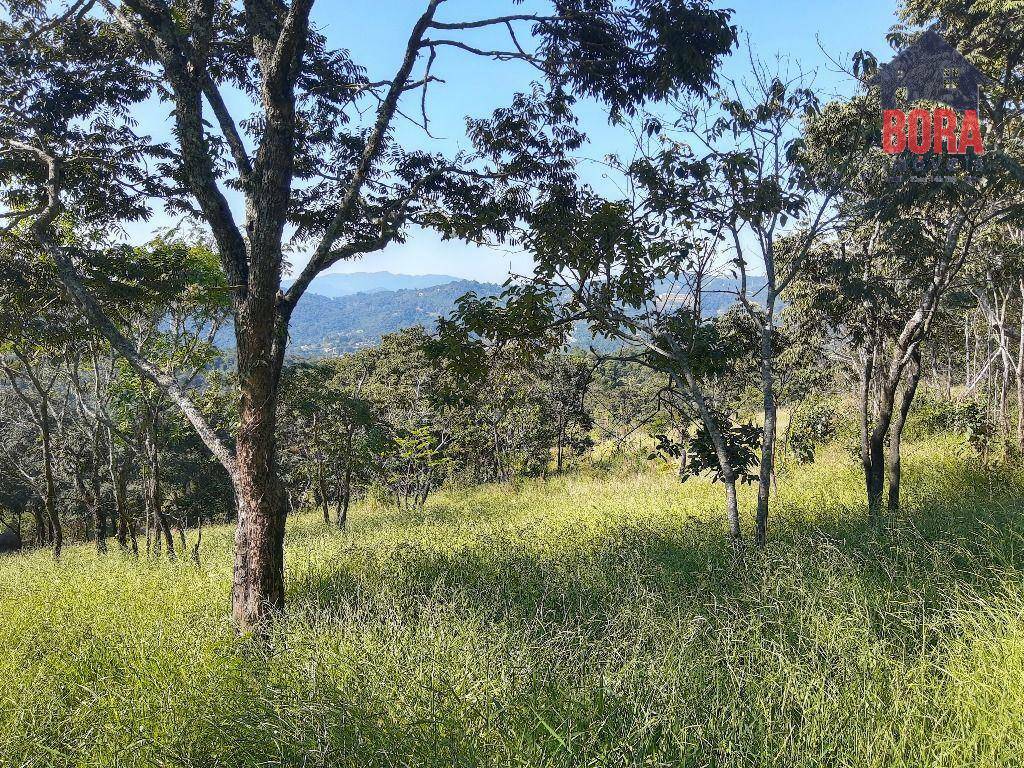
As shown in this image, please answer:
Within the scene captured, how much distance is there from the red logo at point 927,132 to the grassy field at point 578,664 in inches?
132

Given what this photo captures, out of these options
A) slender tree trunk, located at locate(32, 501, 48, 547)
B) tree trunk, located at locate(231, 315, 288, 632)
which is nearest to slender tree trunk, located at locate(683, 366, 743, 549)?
tree trunk, located at locate(231, 315, 288, 632)

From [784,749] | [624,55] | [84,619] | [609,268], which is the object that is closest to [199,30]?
[624,55]

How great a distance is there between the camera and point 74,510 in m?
27.4

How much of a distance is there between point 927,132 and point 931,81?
149cm

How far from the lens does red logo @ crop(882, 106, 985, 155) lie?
17.2 ft

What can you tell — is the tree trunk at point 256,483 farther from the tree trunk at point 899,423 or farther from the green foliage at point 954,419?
the green foliage at point 954,419

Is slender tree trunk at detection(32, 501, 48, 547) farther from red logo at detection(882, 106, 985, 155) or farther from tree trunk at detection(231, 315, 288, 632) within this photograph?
red logo at detection(882, 106, 985, 155)

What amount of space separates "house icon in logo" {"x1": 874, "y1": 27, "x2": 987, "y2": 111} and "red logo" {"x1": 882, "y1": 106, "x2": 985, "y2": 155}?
25cm

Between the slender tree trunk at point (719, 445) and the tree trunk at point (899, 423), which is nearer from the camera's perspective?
the slender tree trunk at point (719, 445)

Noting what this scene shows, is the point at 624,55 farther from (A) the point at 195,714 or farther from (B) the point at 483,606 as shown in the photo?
(A) the point at 195,714

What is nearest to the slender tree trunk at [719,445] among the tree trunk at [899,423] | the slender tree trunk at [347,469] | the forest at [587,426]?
the forest at [587,426]

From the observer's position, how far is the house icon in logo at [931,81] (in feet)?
18.7

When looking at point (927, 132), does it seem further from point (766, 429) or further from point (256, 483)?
point (256, 483)

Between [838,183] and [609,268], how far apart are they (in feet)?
6.72
